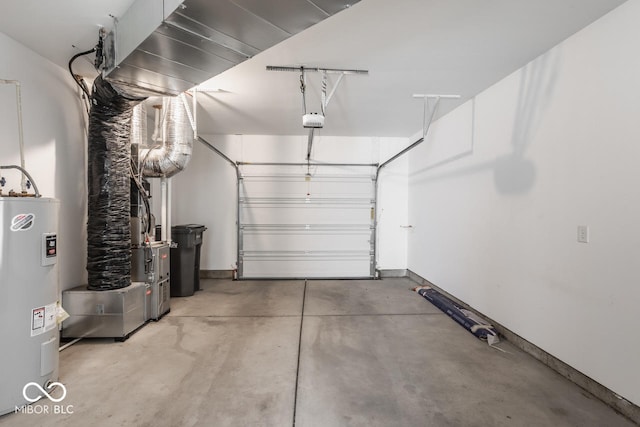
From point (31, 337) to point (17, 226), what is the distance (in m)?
0.70

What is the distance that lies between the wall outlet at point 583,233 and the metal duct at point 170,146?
391cm

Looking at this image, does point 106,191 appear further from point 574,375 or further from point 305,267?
point 574,375

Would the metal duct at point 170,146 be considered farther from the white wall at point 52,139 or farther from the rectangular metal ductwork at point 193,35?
the rectangular metal ductwork at point 193,35

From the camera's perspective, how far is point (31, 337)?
5.78 feet

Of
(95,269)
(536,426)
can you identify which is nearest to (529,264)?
(536,426)

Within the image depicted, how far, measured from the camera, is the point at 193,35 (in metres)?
Answer: 1.60

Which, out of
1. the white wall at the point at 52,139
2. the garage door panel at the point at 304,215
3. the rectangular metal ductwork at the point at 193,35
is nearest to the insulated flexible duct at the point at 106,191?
the white wall at the point at 52,139

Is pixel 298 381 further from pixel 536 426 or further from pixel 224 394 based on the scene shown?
pixel 536 426

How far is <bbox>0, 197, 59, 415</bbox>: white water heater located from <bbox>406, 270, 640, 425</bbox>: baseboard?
146 inches

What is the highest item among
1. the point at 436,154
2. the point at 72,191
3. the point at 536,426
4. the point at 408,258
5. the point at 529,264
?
the point at 436,154

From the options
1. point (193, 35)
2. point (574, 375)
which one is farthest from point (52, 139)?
point (574, 375)

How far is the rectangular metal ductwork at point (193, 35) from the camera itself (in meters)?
1.38

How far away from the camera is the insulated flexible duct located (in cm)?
259

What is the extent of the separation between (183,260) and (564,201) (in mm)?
4374
